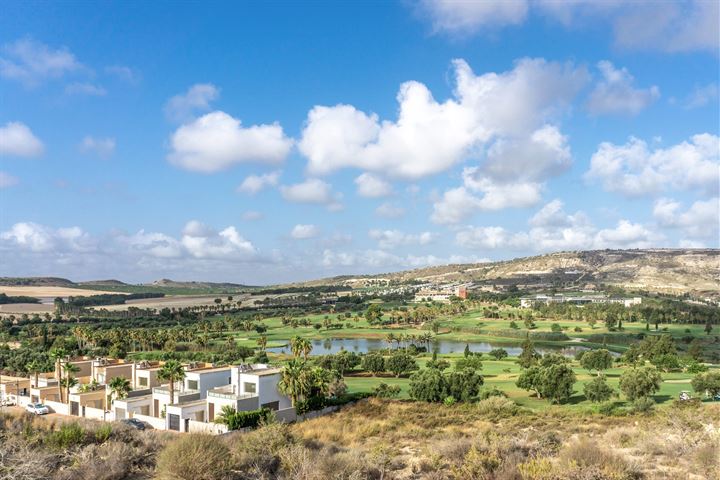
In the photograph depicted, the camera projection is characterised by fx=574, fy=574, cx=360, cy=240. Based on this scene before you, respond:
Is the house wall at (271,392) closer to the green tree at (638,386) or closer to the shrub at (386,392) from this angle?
the shrub at (386,392)

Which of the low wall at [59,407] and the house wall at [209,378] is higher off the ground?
the house wall at [209,378]

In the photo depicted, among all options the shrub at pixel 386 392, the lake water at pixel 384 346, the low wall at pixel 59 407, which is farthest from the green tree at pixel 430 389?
the lake water at pixel 384 346

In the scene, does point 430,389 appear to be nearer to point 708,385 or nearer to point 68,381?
point 708,385

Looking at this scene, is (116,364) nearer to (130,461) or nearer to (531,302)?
(130,461)

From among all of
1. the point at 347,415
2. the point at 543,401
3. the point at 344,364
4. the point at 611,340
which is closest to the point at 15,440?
the point at 347,415

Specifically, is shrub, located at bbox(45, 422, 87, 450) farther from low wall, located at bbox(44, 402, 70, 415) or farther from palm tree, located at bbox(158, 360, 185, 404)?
low wall, located at bbox(44, 402, 70, 415)

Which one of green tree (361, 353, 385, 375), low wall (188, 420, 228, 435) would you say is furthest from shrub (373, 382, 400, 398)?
low wall (188, 420, 228, 435)
